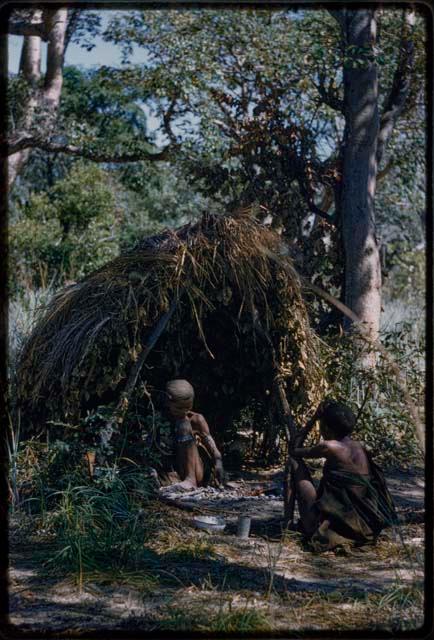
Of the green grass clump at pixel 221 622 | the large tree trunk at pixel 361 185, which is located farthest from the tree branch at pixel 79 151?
the green grass clump at pixel 221 622

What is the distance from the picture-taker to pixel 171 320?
7227mm

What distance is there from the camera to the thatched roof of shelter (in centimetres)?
636

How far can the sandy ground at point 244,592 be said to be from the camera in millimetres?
4105

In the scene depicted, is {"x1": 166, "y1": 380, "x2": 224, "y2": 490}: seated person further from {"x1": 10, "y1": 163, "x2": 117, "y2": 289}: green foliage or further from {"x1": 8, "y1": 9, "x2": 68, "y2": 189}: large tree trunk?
{"x1": 8, "y1": 9, "x2": 68, "y2": 189}: large tree trunk

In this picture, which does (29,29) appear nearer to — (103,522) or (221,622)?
(103,522)

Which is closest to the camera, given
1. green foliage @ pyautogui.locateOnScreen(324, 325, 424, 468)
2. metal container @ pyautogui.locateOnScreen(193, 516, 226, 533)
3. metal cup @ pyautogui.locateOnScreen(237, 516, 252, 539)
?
metal cup @ pyautogui.locateOnScreen(237, 516, 252, 539)

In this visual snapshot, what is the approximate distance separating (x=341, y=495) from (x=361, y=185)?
4.95 meters

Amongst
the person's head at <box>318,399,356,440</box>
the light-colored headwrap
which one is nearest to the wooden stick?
the light-colored headwrap

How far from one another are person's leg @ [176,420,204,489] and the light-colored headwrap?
20 centimetres

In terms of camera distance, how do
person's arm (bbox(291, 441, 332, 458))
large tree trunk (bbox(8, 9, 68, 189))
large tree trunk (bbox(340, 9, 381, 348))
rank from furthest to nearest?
large tree trunk (bbox(8, 9, 68, 189)) → large tree trunk (bbox(340, 9, 381, 348)) → person's arm (bbox(291, 441, 332, 458))

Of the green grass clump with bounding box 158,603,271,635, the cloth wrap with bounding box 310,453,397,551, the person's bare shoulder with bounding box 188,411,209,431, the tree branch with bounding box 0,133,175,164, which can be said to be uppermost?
the tree branch with bounding box 0,133,175,164

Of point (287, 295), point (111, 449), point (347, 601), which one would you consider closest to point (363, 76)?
point (287, 295)

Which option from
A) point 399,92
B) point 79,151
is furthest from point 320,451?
point 79,151

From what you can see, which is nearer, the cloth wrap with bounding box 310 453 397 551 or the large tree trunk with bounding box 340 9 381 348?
the cloth wrap with bounding box 310 453 397 551
